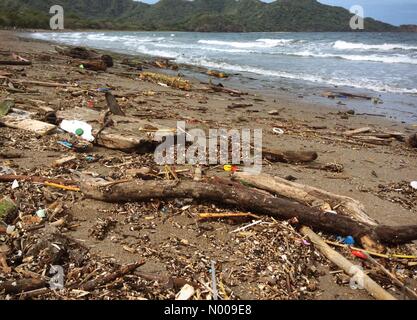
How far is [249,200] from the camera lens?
4.22m

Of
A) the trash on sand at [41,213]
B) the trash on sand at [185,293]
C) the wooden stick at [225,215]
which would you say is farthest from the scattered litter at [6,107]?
the trash on sand at [185,293]

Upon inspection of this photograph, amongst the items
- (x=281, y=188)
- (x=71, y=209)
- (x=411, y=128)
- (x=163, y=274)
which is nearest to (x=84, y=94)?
(x=71, y=209)

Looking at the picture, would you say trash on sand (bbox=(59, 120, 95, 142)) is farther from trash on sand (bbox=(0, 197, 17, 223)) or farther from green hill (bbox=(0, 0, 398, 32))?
green hill (bbox=(0, 0, 398, 32))

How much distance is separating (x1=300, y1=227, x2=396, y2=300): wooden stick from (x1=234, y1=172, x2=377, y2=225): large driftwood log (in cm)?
55

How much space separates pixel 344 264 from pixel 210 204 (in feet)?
5.45

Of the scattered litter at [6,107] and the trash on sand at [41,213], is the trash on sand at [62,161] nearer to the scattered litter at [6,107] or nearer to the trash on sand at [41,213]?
the trash on sand at [41,213]

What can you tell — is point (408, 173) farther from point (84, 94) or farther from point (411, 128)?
point (84, 94)

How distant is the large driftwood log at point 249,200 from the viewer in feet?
13.0

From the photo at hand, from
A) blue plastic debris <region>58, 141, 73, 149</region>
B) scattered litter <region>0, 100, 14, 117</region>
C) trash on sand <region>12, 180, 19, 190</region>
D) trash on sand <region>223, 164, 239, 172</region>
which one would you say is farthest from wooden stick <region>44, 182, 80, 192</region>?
scattered litter <region>0, 100, 14, 117</region>

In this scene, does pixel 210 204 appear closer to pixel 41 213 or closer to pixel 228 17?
pixel 41 213

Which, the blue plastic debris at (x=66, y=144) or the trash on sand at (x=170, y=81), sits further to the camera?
the trash on sand at (x=170, y=81)

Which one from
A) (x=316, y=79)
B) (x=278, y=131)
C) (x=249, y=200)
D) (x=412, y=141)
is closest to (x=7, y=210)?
(x=249, y=200)

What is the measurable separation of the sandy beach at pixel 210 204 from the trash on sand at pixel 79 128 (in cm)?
18

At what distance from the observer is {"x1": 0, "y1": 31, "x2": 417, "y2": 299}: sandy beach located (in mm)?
3387
